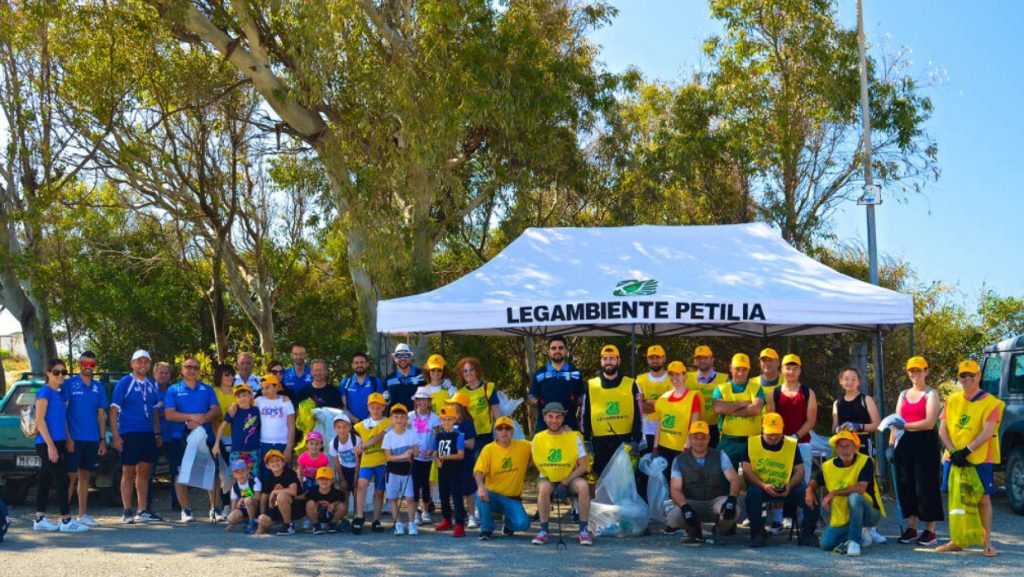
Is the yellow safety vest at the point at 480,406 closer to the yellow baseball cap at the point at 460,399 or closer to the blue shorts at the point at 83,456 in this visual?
the yellow baseball cap at the point at 460,399

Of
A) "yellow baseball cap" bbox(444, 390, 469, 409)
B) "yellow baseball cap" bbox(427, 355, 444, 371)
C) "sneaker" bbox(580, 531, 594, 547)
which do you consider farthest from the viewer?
"yellow baseball cap" bbox(427, 355, 444, 371)

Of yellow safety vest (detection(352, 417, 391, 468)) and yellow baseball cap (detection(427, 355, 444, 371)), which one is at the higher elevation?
yellow baseball cap (detection(427, 355, 444, 371))

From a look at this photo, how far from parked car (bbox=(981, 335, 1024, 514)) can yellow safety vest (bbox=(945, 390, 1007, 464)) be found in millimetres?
2588

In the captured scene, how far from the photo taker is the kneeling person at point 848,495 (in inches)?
324

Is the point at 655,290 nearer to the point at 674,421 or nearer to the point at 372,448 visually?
the point at 674,421

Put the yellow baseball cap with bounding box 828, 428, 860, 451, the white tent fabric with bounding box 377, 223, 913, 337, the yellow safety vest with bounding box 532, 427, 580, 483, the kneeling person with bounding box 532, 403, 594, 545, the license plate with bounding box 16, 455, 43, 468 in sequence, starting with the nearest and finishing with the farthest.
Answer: the yellow baseball cap with bounding box 828, 428, 860, 451, the kneeling person with bounding box 532, 403, 594, 545, the yellow safety vest with bounding box 532, 427, 580, 483, the white tent fabric with bounding box 377, 223, 913, 337, the license plate with bounding box 16, 455, 43, 468

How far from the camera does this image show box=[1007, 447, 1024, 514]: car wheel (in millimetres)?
10430

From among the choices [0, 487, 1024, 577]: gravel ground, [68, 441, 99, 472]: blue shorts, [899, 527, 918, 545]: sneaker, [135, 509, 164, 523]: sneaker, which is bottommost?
[0, 487, 1024, 577]: gravel ground

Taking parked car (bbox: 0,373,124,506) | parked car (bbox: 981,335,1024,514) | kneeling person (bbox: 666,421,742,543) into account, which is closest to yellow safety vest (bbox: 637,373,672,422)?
kneeling person (bbox: 666,421,742,543)

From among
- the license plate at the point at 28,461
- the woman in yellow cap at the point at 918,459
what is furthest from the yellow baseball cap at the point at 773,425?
the license plate at the point at 28,461

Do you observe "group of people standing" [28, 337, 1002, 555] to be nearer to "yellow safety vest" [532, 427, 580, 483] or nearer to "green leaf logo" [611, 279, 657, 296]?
"yellow safety vest" [532, 427, 580, 483]

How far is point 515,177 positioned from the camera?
17.0m

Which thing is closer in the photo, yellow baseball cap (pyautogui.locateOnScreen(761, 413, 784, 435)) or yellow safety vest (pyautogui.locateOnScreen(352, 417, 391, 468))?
yellow baseball cap (pyautogui.locateOnScreen(761, 413, 784, 435))

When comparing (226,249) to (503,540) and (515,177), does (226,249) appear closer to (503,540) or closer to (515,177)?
(515,177)
